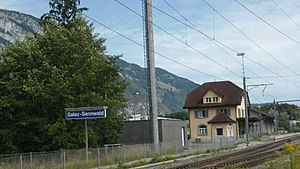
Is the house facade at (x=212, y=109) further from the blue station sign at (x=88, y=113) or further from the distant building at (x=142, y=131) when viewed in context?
the blue station sign at (x=88, y=113)

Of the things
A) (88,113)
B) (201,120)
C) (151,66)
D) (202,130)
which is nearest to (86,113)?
(88,113)

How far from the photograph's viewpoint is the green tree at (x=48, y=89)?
3509cm

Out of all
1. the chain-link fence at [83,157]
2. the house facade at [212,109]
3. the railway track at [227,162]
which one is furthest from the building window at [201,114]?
the railway track at [227,162]

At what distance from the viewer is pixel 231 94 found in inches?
3688

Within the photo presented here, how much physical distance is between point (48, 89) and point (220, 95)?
199ft

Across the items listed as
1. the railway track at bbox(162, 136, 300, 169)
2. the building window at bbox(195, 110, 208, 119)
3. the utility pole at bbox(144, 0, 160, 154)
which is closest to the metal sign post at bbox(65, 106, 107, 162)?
the railway track at bbox(162, 136, 300, 169)

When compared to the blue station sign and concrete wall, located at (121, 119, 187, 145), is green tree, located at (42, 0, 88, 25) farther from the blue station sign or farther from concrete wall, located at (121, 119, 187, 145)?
the blue station sign

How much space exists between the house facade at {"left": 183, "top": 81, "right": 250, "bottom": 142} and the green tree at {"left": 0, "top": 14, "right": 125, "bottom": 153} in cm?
5159

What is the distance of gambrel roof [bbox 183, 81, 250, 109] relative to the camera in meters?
91.7

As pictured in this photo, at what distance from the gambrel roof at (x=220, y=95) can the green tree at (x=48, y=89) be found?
54996 millimetres

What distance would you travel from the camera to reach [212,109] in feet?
303

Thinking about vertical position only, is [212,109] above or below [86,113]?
above

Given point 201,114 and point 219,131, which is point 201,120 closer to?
point 201,114

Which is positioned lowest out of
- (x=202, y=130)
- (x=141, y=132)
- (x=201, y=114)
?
(x=202, y=130)
